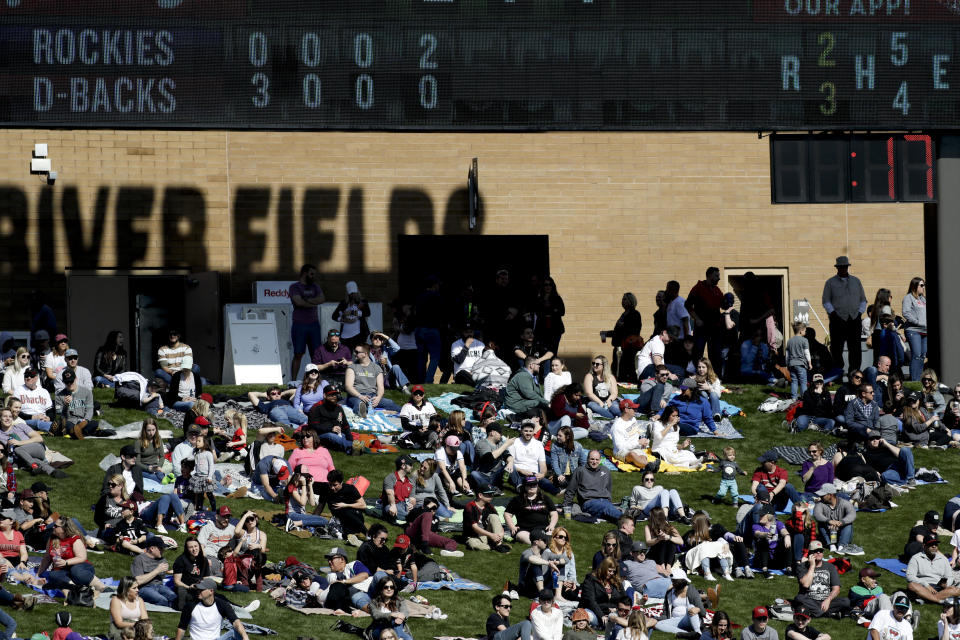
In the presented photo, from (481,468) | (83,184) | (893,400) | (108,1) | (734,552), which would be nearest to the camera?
(108,1)

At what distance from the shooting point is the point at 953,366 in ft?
81.7

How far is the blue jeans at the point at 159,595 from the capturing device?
17.0 meters

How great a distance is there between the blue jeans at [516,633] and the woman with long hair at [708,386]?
8324 mm

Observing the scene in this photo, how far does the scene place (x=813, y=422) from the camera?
2456 cm

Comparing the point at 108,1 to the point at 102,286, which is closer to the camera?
the point at 108,1

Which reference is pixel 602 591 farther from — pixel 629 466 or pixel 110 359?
pixel 110 359

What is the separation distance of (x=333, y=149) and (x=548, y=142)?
4.07 meters

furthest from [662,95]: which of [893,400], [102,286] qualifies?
[102,286]

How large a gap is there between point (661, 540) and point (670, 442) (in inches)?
147

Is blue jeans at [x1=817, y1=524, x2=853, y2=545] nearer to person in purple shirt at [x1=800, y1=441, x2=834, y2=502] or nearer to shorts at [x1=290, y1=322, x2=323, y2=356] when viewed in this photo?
person in purple shirt at [x1=800, y1=441, x2=834, y2=502]

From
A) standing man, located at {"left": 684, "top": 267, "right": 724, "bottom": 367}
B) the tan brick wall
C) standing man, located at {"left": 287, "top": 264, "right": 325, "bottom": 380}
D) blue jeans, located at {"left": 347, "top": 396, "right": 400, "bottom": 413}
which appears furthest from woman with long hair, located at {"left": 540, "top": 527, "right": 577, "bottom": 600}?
the tan brick wall

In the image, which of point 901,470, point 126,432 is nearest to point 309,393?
point 126,432

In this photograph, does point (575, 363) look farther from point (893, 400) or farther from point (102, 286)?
point (102, 286)

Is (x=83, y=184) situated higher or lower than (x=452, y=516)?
higher
